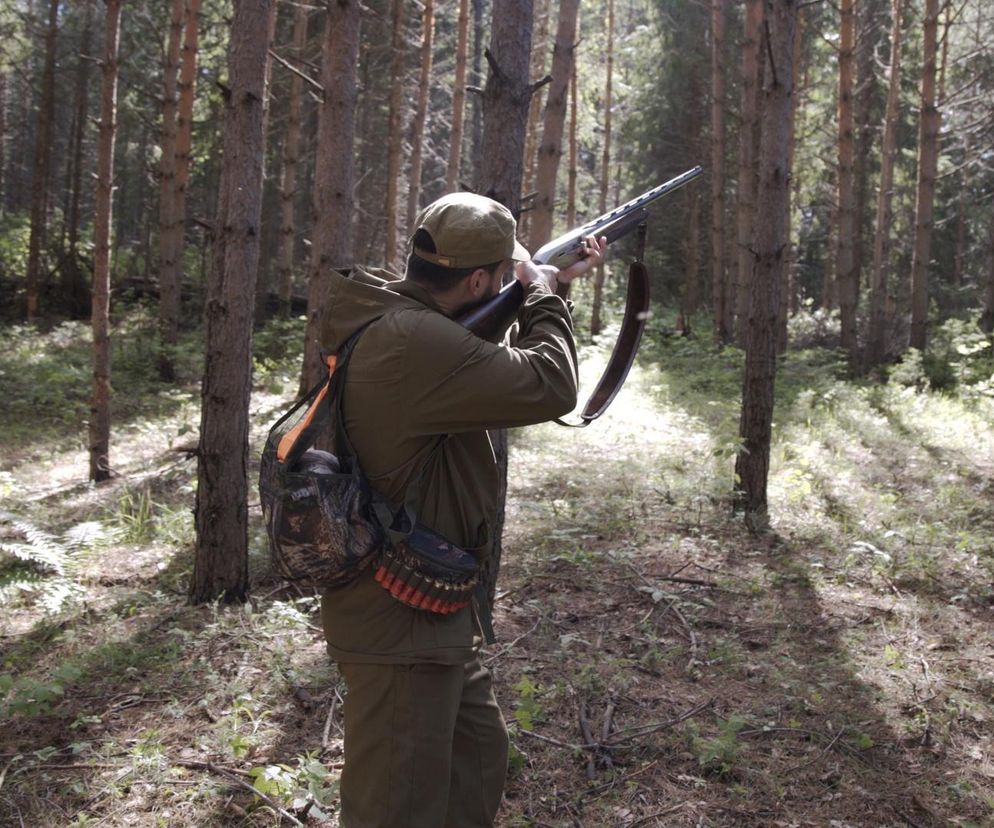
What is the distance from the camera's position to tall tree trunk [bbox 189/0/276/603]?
5734 millimetres

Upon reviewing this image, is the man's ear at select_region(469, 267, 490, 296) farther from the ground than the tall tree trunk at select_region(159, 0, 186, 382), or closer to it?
closer to it

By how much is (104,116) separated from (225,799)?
9.17m

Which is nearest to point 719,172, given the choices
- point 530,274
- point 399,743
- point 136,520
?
point 136,520

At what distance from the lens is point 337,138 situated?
8.67 meters

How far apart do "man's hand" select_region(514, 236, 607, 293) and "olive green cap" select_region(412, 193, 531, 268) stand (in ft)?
0.86

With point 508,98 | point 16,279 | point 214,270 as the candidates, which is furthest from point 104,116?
point 16,279

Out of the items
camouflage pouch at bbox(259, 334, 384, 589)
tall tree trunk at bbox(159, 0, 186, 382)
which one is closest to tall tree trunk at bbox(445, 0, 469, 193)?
tall tree trunk at bbox(159, 0, 186, 382)

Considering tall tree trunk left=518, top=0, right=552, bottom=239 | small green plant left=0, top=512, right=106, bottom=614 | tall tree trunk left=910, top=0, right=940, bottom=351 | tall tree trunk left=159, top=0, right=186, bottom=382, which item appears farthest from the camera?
tall tree trunk left=518, top=0, right=552, bottom=239

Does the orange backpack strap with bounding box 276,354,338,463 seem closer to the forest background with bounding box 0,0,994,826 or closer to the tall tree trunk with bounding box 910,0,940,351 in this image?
the forest background with bounding box 0,0,994,826

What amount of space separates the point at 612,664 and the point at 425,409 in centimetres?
292

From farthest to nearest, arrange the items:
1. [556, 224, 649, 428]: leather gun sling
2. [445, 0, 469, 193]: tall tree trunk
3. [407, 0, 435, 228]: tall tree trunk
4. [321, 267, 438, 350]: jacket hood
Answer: [445, 0, 469, 193]: tall tree trunk
[407, 0, 435, 228]: tall tree trunk
[556, 224, 649, 428]: leather gun sling
[321, 267, 438, 350]: jacket hood

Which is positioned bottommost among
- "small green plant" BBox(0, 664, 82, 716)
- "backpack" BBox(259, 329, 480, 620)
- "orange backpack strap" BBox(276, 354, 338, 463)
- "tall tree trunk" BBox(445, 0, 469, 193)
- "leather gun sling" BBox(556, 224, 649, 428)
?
"small green plant" BBox(0, 664, 82, 716)

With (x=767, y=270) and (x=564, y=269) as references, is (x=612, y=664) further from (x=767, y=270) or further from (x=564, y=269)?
(x=767, y=270)

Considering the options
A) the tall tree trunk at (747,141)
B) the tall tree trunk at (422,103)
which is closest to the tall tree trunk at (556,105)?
the tall tree trunk at (747,141)
